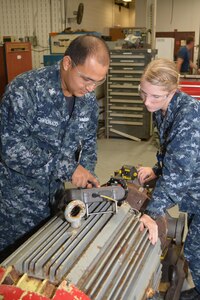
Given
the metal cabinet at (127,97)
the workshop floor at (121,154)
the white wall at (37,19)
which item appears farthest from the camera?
the white wall at (37,19)

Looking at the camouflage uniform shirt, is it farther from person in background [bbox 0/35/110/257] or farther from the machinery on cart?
person in background [bbox 0/35/110/257]

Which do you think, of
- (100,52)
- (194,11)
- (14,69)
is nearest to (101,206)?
(100,52)

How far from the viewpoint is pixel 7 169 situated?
4.86ft

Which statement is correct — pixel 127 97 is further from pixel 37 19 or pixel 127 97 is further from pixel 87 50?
pixel 87 50

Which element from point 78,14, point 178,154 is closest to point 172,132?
point 178,154

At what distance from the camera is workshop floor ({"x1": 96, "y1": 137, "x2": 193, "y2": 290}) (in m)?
3.69

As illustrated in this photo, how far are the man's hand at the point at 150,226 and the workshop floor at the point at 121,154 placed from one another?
6.91 feet

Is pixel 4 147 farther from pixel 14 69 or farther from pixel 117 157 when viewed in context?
pixel 14 69

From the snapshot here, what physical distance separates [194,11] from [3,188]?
313 inches

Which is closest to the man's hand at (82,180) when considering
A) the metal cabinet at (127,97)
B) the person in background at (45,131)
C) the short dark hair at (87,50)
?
the person in background at (45,131)

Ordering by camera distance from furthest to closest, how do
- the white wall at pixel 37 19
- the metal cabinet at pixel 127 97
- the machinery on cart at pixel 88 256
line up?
the white wall at pixel 37 19 → the metal cabinet at pixel 127 97 → the machinery on cart at pixel 88 256

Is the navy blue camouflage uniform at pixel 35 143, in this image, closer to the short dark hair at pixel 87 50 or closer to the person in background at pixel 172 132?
the short dark hair at pixel 87 50

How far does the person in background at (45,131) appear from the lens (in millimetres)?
1295

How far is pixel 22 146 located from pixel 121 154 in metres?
2.90
